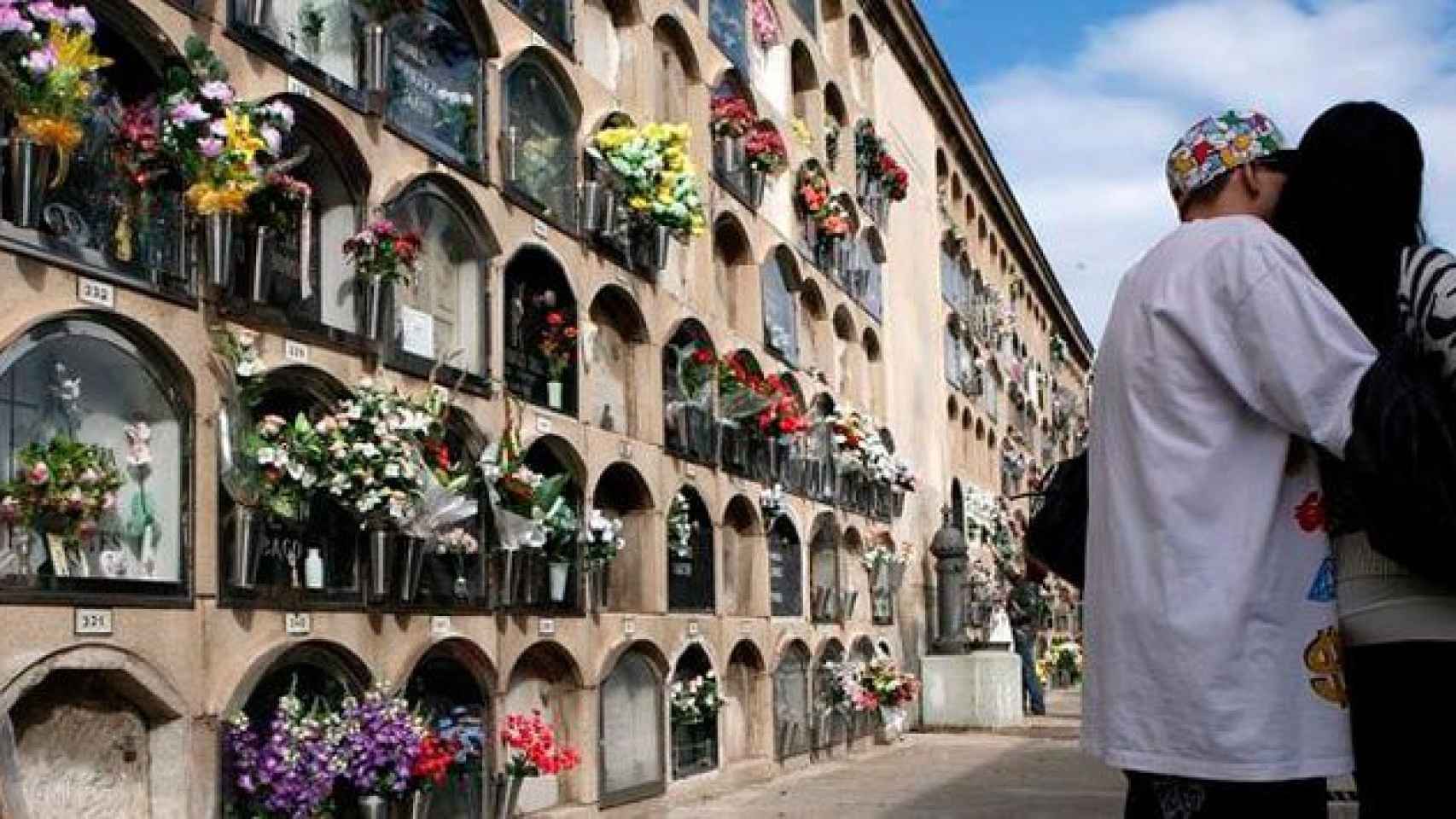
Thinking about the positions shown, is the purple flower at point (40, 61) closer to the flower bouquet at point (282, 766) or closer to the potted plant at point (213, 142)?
the potted plant at point (213, 142)

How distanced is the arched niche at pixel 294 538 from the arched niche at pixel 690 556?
348cm

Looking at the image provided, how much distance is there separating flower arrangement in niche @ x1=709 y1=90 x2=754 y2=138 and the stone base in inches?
257

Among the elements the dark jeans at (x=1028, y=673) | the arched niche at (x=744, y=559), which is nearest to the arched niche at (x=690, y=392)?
the arched niche at (x=744, y=559)

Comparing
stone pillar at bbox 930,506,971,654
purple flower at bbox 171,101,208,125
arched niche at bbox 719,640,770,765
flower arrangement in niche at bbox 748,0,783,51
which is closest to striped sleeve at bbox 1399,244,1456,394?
purple flower at bbox 171,101,208,125

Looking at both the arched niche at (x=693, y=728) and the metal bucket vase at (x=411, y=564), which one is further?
the arched niche at (x=693, y=728)

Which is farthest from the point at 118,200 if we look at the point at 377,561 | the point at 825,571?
the point at 825,571

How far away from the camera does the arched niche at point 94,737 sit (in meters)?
4.67

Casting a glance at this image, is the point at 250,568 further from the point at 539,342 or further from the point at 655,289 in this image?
the point at 655,289

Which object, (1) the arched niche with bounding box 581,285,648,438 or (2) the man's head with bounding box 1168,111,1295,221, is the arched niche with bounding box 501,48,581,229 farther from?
(2) the man's head with bounding box 1168,111,1295,221

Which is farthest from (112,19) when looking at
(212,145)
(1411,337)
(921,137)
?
(921,137)

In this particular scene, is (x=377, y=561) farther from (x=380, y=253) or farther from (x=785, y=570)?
(x=785, y=570)

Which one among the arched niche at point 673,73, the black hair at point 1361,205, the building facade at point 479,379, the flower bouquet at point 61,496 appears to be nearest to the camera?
the black hair at point 1361,205

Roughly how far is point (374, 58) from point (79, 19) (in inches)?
72.8

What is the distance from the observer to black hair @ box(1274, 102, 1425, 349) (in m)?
2.26
